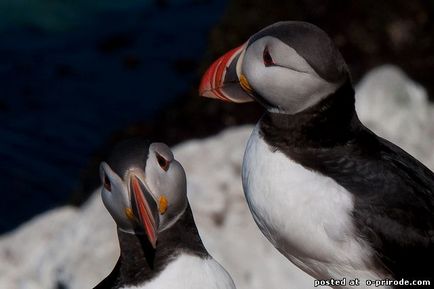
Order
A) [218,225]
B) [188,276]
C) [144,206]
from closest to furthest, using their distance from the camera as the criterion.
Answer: [144,206], [188,276], [218,225]

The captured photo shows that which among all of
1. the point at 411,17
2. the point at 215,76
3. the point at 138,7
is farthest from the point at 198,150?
the point at 138,7

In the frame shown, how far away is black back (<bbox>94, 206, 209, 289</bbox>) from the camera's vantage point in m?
5.78

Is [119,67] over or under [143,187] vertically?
under

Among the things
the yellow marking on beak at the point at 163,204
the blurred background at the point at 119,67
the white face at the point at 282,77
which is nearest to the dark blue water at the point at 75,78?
the blurred background at the point at 119,67

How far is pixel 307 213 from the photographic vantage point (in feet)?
18.3

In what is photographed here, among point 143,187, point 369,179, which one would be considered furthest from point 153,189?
point 369,179

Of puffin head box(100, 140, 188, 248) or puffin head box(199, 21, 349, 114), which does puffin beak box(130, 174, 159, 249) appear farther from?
puffin head box(199, 21, 349, 114)

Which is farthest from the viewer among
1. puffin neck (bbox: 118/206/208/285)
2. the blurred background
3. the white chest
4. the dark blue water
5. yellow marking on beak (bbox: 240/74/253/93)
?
the dark blue water

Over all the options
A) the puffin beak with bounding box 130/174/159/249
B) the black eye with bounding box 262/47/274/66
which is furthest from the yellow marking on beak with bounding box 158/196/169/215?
the black eye with bounding box 262/47/274/66

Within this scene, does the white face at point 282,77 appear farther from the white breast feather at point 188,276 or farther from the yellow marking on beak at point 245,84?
the white breast feather at point 188,276

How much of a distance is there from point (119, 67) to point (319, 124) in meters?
9.84

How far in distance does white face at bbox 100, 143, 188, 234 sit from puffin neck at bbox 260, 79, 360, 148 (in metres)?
0.53

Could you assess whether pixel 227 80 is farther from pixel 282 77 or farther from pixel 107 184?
pixel 107 184

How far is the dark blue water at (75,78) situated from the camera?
42.8ft
